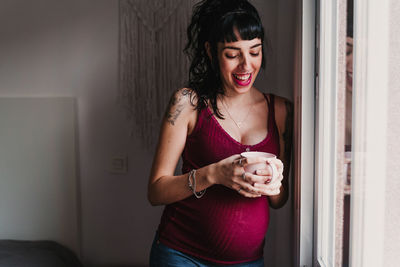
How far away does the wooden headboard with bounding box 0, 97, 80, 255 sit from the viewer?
1957 mm

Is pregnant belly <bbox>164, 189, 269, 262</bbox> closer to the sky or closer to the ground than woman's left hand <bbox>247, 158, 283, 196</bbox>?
closer to the ground

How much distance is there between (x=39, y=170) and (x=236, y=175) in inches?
53.8

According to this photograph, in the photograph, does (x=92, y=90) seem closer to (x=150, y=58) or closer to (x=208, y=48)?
(x=150, y=58)

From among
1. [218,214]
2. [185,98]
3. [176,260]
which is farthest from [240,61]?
[176,260]

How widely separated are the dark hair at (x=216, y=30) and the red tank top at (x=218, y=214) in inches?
3.6

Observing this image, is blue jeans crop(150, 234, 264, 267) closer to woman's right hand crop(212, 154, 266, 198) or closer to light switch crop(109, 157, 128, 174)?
woman's right hand crop(212, 154, 266, 198)

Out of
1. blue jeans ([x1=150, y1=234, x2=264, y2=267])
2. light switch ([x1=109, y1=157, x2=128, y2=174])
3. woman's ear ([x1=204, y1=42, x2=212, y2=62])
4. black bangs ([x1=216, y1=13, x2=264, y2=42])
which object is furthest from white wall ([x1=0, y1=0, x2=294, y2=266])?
black bangs ([x1=216, y1=13, x2=264, y2=42])

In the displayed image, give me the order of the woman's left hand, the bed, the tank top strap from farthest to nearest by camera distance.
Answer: the bed → the tank top strap → the woman's left hand

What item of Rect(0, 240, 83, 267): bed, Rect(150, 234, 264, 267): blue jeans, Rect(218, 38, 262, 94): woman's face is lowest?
Rect(0, 240, 83, 267): bed

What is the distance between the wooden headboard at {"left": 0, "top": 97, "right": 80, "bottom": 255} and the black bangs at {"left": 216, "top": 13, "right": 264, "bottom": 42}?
42.9 inches

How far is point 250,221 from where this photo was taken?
3.87ft

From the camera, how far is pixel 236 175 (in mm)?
1036

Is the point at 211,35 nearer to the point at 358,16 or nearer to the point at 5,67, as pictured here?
the point at 358,16

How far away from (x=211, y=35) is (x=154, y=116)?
0.76 meters
